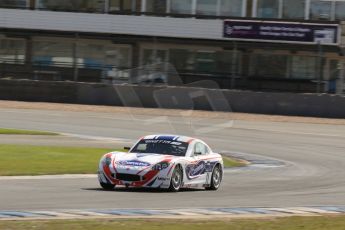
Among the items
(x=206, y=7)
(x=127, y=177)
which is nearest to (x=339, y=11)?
(x=206, y=7)

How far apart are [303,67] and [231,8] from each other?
19.5 ft

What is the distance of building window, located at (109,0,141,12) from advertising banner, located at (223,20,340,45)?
299 inches

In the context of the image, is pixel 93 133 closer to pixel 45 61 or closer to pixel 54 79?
pixel 54 79

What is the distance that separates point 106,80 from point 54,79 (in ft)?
9.95

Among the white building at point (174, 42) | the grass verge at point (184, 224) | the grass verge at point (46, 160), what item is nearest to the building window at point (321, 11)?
the white building at point (174, 42)

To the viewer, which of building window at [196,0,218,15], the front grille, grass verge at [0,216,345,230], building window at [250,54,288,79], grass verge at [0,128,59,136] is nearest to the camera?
grass verge at [0,216,345,230]

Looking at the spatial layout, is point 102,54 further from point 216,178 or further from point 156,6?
point 216,178

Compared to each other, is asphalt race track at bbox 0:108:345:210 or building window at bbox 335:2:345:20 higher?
building window at bbox 335:2:345:20

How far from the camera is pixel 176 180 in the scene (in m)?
17.1

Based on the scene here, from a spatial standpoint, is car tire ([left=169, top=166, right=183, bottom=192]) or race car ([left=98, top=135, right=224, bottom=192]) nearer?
race car ([left=98, top=135, right=224, bottom=192])

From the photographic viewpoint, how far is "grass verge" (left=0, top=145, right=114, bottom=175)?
2025 cm

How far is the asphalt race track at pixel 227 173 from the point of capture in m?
14.8

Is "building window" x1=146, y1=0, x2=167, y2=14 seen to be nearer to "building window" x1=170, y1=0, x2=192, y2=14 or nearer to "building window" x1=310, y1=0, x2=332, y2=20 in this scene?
"building window" x1=170, y1=0, x2=192, y2=14

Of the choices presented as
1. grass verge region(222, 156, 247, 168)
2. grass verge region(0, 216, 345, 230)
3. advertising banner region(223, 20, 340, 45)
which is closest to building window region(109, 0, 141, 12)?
advertising banner region(223, 20, 340, 45)
